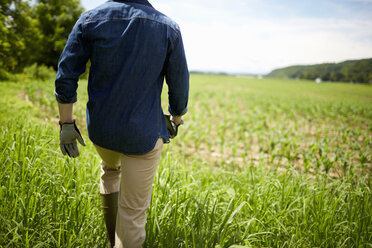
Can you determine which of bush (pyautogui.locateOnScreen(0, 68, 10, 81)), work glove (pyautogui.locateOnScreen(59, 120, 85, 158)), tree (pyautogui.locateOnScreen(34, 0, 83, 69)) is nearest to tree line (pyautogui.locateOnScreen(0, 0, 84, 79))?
tree (pyautogui.locateOnScreen(34, 0, 83, 69))

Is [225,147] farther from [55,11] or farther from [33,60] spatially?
[55,11]

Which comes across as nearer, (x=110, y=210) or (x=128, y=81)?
(x=128, y=81)

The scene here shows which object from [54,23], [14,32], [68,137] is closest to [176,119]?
[68,137]

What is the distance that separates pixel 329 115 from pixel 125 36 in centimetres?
→ 1228

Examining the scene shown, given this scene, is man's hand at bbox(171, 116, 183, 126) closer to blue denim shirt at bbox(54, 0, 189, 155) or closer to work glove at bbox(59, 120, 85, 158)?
blue denim shirt at bbox(54, 0, 189, 155)

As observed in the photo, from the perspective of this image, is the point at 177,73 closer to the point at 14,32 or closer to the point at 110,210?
the point at 110,210

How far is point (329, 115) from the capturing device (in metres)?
10.6

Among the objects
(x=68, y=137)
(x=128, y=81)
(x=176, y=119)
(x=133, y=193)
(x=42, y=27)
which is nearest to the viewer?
(x=128, y=81)

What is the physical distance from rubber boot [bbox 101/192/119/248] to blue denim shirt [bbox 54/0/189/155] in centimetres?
55

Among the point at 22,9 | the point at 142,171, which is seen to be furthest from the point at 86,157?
the point at 22,9

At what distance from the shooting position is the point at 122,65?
106 centimetres

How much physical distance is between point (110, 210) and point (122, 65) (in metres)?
1.08

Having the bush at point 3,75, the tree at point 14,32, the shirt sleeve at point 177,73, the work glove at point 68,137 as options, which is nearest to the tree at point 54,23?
the tree at point 14,32

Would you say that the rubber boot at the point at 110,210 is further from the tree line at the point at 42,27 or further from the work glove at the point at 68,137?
the tree line at the point at 42,27
